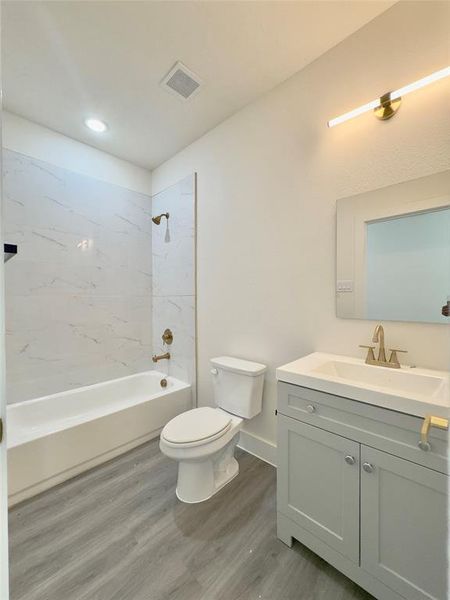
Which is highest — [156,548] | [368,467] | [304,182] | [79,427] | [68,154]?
[68,154]

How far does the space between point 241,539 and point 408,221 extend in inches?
71.1

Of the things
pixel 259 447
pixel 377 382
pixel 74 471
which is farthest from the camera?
pixel 259 447

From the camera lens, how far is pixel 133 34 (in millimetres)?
1434

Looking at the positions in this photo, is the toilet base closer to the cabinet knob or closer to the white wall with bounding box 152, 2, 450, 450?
the white wall with bounding box 152, 2, 450, 450

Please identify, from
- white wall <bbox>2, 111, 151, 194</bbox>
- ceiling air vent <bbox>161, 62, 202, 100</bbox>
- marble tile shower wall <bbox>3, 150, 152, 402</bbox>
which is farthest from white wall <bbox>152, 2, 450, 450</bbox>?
marble tile shower wall <bbox>3, 150, 152, 402</bbox>

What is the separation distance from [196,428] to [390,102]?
205 cm

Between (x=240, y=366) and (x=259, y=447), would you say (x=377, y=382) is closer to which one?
(x=240, y=366)

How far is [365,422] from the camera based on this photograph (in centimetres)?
101

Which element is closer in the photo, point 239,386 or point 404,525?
point 404,525

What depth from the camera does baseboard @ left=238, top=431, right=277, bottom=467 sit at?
186 centimetres

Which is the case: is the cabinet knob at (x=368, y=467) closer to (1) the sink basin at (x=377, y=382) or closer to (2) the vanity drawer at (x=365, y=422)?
(2) the vanity drawer at (x=365, y=422)

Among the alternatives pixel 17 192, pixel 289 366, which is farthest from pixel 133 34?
pixel 289 366

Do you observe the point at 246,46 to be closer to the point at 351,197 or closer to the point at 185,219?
the point at 351,197

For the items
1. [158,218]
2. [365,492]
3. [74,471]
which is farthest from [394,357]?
[158,218]
